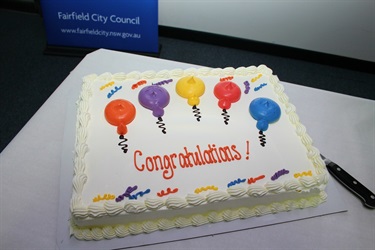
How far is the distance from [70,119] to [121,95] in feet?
0.81

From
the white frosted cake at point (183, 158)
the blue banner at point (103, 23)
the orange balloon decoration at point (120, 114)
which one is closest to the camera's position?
the white frosted cake at point (183, 158)

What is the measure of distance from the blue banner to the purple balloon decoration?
1.04 m

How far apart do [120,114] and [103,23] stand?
129 centimetres

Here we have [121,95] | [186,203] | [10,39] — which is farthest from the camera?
[10,39]

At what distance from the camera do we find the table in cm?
117

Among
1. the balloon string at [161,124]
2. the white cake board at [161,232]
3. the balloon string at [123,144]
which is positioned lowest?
the white cake board at [161,232]

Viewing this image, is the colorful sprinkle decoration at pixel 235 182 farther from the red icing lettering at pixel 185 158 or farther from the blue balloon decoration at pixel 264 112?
the blue balloon decoration at pixel 264 112

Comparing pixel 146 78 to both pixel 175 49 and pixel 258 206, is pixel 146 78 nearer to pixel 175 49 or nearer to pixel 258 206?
pixel 258 206

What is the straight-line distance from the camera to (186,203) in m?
1.14

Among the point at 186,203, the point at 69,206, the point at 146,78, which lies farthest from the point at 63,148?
the point at 186,203

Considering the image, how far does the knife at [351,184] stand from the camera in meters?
1.28

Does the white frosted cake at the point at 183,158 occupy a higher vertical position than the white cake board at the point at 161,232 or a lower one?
higher

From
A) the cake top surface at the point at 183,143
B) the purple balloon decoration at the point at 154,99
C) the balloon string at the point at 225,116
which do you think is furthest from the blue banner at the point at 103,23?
the balloon string at the point at 225,116

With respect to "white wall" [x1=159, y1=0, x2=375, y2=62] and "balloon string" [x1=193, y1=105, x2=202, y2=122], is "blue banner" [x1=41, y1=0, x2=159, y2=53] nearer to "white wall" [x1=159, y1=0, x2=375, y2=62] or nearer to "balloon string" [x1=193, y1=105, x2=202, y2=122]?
"white wall" [x1=159, y1=0, x2=375, y2=62]
